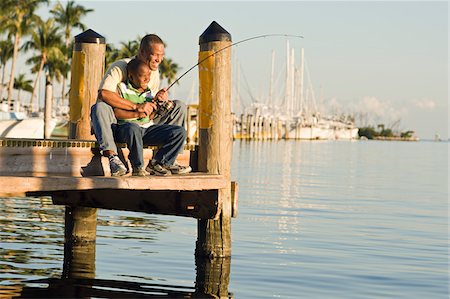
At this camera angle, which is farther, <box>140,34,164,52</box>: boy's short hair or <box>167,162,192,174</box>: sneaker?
<box>167,162,192,174</box>: sneaker

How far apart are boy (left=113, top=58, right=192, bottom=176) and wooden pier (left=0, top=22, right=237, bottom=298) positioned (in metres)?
0.22

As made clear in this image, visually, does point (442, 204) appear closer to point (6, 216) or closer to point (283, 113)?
point (6, 216)

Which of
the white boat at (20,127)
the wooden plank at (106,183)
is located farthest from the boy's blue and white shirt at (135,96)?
the white boat at (20,127)

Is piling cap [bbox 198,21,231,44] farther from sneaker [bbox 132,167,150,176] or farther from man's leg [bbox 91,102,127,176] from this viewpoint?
sneaker [bbox 132,167,150,176]

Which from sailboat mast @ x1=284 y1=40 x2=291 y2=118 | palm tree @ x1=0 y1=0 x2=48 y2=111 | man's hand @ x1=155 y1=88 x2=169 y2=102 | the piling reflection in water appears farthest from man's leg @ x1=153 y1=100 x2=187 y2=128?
sailboat mast @ x1=284 y1=40 x2=291 y2=118

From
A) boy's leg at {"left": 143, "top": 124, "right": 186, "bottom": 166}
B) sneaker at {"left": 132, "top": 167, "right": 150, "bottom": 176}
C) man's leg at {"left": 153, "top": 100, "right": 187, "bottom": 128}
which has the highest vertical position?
man's leg at {"left": 153, "top": 100, "right": 187, "bottom": 128}

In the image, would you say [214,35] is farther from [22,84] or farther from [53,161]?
[22,84]

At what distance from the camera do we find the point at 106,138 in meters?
9.77

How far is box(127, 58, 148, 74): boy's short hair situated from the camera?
10.0 meters

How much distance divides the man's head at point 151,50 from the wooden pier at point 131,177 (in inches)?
39.5

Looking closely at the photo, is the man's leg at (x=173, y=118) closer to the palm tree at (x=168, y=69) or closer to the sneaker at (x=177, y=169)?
the sneaker at (x=177, y=169)

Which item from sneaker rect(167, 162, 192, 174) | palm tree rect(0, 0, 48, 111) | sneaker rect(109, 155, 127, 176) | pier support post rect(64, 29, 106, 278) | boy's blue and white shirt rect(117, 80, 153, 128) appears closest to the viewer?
sneaker rect(109, 155, 127, 176)

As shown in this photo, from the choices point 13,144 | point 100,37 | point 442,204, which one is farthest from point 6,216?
point 442,204

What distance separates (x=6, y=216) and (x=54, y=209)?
2.07 meters
